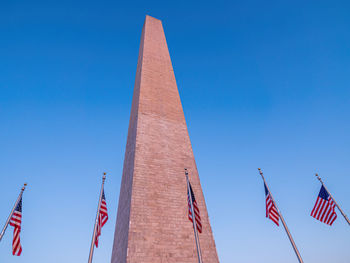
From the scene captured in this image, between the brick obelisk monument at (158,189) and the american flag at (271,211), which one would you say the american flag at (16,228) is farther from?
the american flag at (271,211)

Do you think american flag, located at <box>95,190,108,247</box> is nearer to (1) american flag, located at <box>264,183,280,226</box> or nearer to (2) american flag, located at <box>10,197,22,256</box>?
(2) american flag, located at <box>10,197,22,256</box>

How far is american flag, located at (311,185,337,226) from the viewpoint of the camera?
11211 mm

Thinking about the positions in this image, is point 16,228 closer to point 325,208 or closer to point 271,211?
point 271,211

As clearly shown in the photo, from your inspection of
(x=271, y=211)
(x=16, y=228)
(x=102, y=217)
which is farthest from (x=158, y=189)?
(x=16, y=228)

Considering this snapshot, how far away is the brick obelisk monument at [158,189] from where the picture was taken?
446 inches

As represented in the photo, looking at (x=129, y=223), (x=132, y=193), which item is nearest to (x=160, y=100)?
(x=132, y=193)

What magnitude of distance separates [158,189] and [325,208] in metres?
8.55

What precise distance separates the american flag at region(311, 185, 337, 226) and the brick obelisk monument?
18.0 feet

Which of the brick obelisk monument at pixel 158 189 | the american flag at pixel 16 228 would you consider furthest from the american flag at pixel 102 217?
the american flag at pixel 16 228

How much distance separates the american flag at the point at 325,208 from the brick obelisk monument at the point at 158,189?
549cm

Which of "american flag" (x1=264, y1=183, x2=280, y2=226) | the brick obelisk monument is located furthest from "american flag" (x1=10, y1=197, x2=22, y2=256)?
"american flag" (x1=264, y1=183, x2=280, y2=226)

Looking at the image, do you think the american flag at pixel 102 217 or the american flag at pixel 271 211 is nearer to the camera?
the american flag at pixel 102 217

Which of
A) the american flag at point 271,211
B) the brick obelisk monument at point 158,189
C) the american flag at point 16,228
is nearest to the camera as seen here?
the american flag at point 16,228

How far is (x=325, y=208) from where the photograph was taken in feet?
37.6
